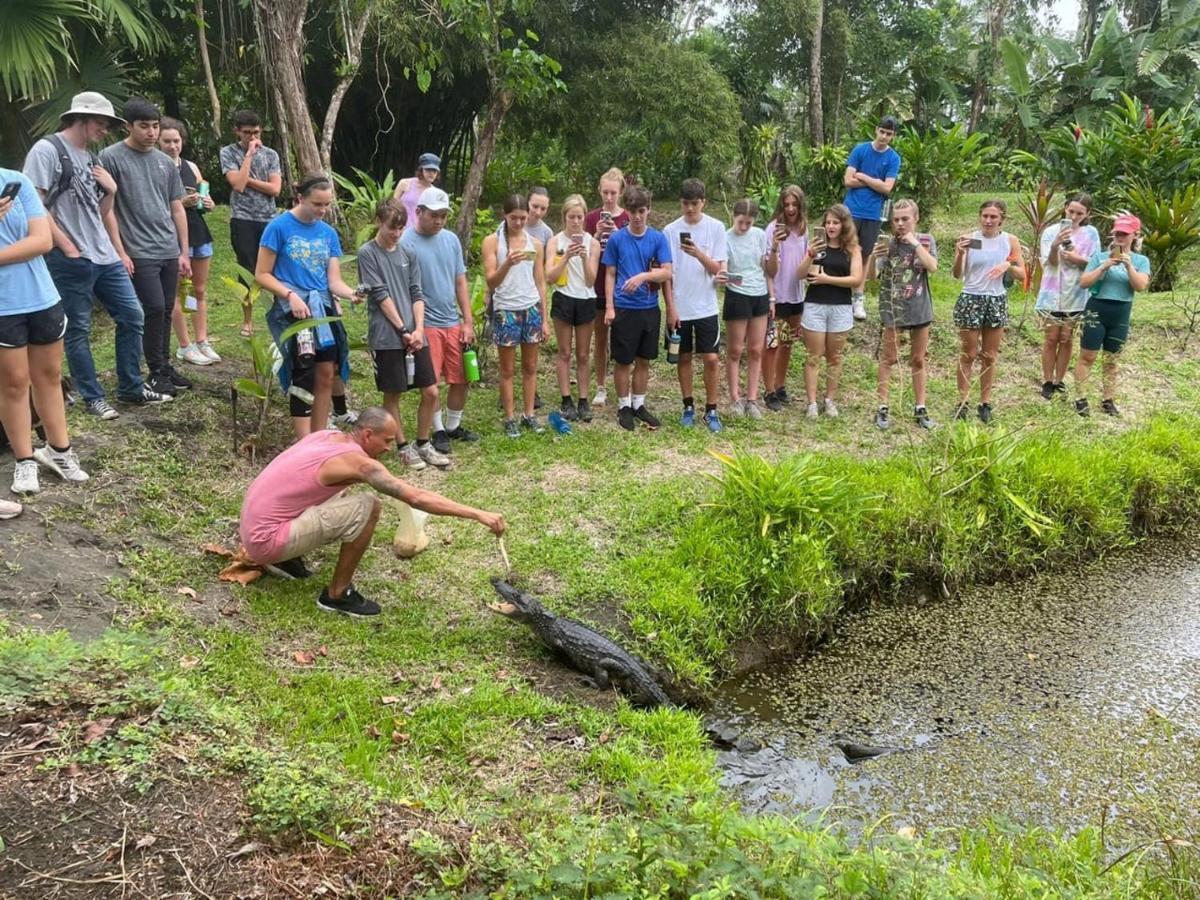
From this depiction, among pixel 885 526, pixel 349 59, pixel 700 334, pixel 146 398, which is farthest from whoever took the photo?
pixel 349 59

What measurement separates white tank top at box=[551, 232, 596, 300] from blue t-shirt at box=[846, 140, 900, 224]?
2833 mm

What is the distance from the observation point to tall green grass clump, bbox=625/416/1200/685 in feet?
14.2

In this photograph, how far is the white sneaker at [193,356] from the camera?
20.4 feet

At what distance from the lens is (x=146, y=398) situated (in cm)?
539

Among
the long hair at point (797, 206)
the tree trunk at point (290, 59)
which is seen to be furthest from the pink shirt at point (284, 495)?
the tree trunk at point (290, 59)

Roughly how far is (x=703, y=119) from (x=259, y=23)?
720cm

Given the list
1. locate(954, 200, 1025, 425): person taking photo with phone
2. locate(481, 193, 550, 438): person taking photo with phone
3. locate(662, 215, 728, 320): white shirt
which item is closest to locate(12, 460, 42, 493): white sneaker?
locate(481, 193, 550, 438): person taking photo with phone

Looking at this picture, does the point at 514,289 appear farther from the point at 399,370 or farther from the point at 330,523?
the point at 330,523

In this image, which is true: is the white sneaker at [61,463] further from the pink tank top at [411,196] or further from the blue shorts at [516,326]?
the pink tank top at [411,196]

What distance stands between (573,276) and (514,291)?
0.48 meters

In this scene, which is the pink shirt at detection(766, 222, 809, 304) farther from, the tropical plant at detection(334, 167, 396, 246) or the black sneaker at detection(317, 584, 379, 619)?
the tropical plant at detection(334, 167, 396, 246)

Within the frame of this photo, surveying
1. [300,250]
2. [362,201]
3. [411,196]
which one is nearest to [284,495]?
[300,250]

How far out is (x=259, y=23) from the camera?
721 centimetres

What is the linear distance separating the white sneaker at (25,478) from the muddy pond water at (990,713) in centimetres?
338
